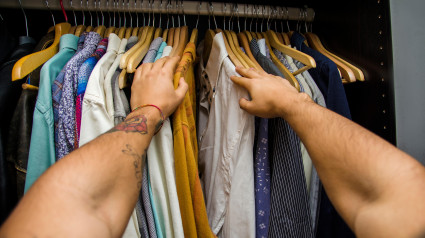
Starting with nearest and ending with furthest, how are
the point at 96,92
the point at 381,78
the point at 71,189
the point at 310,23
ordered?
1. the point at 71,189
2. the point at 96,92
3. the point at 381,78
4. the point at 310,23

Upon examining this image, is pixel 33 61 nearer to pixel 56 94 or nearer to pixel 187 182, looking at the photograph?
pixel 56 94

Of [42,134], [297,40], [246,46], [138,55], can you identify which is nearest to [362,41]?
[297,40]

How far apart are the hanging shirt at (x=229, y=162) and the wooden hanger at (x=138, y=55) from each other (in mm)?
211

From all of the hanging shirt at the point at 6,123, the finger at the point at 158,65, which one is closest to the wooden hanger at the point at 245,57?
the finger at the point at 158,65

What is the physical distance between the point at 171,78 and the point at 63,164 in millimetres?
291

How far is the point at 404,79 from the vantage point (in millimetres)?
570

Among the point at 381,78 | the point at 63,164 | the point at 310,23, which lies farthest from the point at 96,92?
the point at 310,23

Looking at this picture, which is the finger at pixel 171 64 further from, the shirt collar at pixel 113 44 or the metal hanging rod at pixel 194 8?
the metal hanging rod at pixel 194 8

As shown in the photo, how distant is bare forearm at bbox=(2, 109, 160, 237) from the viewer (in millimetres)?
273

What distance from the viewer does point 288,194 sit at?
1.71 feet

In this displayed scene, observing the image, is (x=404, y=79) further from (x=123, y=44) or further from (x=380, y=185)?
(x=123, y=44)

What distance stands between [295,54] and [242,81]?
6.9 inches

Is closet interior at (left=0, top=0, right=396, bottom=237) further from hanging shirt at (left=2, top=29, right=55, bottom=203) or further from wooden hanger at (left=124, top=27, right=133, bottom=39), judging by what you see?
hanging shirt at (left=2, top=29, right=55, bottom=203)

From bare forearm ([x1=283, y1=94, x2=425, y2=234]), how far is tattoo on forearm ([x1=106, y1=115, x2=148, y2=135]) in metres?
0.30
